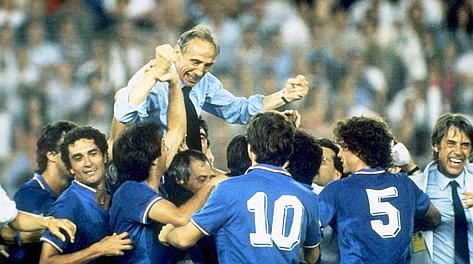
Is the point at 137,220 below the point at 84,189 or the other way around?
below

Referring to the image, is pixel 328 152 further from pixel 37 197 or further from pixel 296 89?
pixel 37 197

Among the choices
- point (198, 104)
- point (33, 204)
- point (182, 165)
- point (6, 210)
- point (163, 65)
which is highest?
point (163, 65)

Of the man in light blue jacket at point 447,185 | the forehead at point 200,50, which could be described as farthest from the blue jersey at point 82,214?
the man in light blue jacket at point 447,185

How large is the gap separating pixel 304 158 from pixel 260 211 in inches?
21.5

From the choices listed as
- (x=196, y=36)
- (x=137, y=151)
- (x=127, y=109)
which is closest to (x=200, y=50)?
(x=196, y=36)

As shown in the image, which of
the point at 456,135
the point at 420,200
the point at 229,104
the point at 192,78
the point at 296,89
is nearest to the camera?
the point at 420,200

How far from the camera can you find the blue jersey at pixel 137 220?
14.1 feet

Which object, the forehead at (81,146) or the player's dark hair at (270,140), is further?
the forehead at (81,146)

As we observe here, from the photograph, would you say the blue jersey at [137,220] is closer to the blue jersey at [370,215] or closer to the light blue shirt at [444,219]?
the blue jersey at [370,215]

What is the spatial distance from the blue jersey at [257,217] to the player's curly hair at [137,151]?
1.26 feet

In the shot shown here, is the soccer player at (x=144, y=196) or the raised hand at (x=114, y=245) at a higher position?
the soccer player at (x=144, y=196)

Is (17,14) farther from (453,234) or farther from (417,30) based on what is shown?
(453,234)

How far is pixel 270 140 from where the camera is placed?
4.19 m

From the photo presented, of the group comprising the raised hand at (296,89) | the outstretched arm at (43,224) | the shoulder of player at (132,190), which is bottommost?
the outstretched arm at (43,224)
